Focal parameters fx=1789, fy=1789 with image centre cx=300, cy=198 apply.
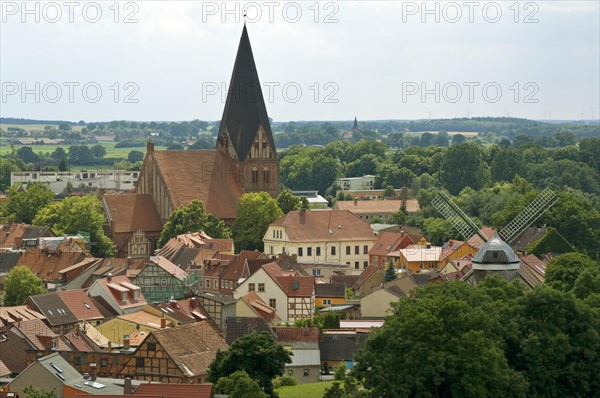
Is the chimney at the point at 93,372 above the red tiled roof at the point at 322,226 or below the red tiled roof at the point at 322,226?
above

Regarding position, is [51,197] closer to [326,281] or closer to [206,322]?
[326,281]

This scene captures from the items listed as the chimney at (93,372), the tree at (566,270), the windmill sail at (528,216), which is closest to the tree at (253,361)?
the chimney at (93,372)

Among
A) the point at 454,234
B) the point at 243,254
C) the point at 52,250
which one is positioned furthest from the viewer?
the point at 454,234

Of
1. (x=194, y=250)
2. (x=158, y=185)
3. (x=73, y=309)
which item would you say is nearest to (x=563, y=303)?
(x=73, y=309)

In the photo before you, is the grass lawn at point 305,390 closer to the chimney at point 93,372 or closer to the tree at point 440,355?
the tree at point 440,355

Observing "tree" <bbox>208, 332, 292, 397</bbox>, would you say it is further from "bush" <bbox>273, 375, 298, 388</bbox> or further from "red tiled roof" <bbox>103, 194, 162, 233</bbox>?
"red tiled roof" <bbox>103, 194, 162, 233</bbox>

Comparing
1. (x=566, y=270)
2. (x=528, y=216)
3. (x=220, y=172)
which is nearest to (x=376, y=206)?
(x=220, y=172)
